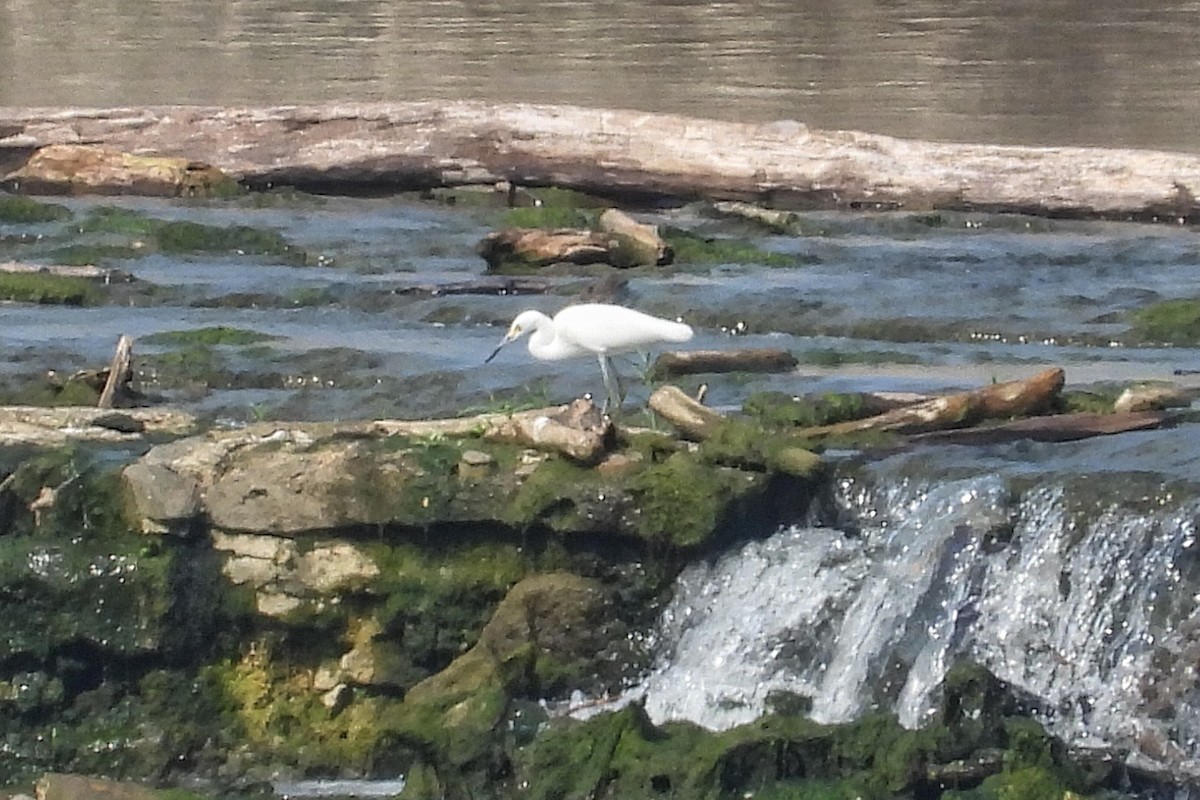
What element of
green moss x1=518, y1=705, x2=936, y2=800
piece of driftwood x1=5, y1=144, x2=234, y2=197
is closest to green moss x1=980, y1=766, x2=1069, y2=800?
green moss x1=518, y1=705, x2=936, y2=800

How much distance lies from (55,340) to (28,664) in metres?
3.30

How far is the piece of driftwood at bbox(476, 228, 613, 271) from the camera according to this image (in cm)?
1156

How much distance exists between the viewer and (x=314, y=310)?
10.8 meters

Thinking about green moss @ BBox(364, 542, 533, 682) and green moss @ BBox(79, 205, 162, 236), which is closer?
green moss @ BBox(364, 542, 533, 682)

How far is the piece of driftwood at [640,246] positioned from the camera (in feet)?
38.4

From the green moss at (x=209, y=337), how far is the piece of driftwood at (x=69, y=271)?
1432 mm

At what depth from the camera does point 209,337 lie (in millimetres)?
9773

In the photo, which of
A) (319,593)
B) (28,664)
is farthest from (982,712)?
(28,664)

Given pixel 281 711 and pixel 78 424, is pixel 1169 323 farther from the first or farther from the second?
pixel 78 424

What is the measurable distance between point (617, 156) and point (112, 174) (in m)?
3.18

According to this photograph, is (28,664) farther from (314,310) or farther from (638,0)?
(638,0)

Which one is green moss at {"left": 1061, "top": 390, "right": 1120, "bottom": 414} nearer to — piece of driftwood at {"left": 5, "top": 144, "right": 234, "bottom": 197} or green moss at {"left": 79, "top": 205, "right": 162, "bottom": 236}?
green moss at {"left": 79, "top": 205, "right": 162, "bottom": 236}

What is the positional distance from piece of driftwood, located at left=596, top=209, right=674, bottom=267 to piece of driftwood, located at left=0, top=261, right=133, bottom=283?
2560 mm

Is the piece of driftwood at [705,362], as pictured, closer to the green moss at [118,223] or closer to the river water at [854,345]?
the river water at [854,345]
